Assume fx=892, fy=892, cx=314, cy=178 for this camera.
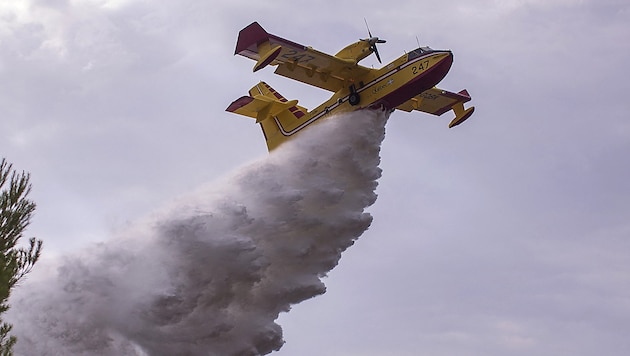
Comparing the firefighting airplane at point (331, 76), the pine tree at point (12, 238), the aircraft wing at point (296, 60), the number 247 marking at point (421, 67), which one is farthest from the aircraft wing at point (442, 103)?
the pine tree at point (12, 238)

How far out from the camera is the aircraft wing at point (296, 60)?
25344mm

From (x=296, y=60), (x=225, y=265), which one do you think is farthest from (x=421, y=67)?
(x=225, y=265)

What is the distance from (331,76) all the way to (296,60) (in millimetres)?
1455

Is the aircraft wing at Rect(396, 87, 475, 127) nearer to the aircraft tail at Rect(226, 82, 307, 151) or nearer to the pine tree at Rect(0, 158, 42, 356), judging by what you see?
the aircraft tail at Rect(226, 82, 307, 151)

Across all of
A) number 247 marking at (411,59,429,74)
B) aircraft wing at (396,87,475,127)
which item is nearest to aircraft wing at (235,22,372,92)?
number 247 marking at (411,59,429,74)

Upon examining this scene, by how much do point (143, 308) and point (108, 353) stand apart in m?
1.84

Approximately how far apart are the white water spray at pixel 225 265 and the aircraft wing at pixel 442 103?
4454 millimetres

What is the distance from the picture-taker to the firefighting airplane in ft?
84.0

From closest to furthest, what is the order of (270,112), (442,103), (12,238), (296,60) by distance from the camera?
(12,238) → (296,60) → (270,112) → (442,103)

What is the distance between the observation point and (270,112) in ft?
94.6

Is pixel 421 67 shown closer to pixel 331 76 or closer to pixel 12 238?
pixel 331 76

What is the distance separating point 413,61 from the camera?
1029 inches

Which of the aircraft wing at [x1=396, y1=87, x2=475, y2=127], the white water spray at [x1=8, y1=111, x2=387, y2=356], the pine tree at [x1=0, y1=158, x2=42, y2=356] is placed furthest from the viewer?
the aircraft wing at [x1=396, y1=87, x2=475, y2=127]

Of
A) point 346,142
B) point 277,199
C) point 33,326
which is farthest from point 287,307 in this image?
point 33,326
